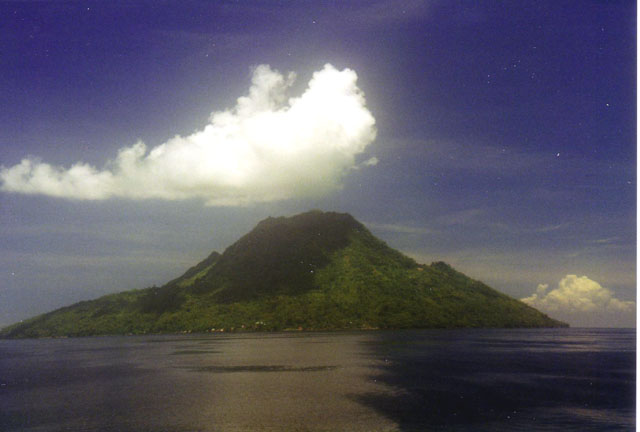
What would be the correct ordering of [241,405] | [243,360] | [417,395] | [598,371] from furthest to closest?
[243,360] < [598,371] < [417,395] < [241,405]

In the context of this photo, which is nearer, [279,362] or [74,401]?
[74,401]

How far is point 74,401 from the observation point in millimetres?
46469

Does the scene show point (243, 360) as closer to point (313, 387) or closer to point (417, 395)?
point (313, 387)

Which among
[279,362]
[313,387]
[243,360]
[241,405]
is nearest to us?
[241,405]

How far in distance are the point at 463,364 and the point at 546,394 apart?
25003 mm

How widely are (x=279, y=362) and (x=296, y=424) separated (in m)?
39.7

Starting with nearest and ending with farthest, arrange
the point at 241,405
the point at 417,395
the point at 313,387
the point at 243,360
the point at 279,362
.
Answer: the point at 241,405 → the point at 417,395 → the point at 313,387 → the point at 279,362 → the point at 243,360

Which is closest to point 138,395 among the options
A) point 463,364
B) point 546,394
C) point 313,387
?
point 313,387

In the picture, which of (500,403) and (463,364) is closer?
(500,403)

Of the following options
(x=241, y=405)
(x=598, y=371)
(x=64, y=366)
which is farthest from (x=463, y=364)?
(x=64, y=366)

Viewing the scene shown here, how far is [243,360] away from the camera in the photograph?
7825 centimetres

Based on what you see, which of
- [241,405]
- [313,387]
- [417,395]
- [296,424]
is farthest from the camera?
[313,387]

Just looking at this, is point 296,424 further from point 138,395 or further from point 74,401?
point 74,401

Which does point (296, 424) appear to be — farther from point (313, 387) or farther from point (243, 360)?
point (243, 360)
